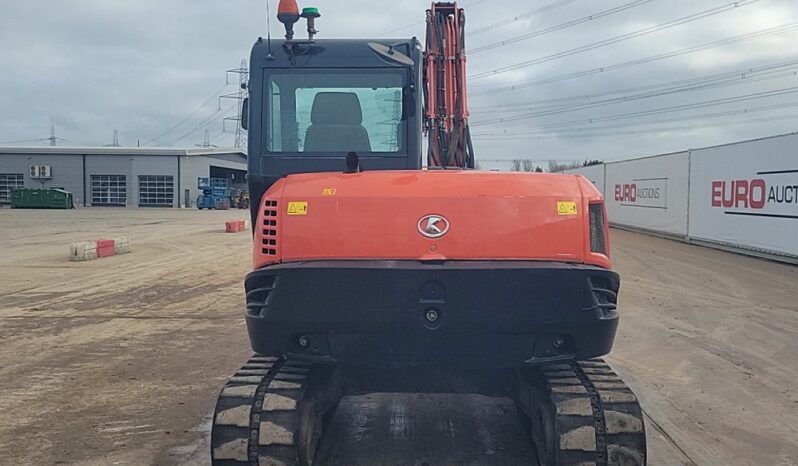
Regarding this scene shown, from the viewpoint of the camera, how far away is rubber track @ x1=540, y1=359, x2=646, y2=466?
434cm

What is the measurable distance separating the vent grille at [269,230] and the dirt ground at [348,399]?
1798mm

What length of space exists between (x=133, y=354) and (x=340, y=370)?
15.5ft

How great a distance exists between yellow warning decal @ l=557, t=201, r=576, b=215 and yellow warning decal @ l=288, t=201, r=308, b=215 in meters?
1.47

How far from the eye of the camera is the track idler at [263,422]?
14.4 feet

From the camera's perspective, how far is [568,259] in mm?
4305

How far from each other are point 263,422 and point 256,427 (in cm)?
8

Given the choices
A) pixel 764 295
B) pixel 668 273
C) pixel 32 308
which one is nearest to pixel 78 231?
pixel 32 308

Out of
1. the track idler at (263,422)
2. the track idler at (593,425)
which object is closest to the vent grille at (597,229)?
the track idler at (593,425)

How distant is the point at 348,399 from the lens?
23.1 ft

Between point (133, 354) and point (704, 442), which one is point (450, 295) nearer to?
point (704, 442)

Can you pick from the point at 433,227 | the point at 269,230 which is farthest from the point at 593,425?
the point at 269,230

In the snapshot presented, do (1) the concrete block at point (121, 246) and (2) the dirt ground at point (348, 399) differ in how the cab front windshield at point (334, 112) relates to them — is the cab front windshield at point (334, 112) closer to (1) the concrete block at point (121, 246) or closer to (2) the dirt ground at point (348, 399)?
(2) the dirt ground at point (348, 399)

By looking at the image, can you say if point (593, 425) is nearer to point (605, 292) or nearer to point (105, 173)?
point (605, 292)

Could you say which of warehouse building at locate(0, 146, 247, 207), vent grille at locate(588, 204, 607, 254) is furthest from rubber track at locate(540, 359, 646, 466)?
warehouse building at locate(0, 146, 247, 207)
